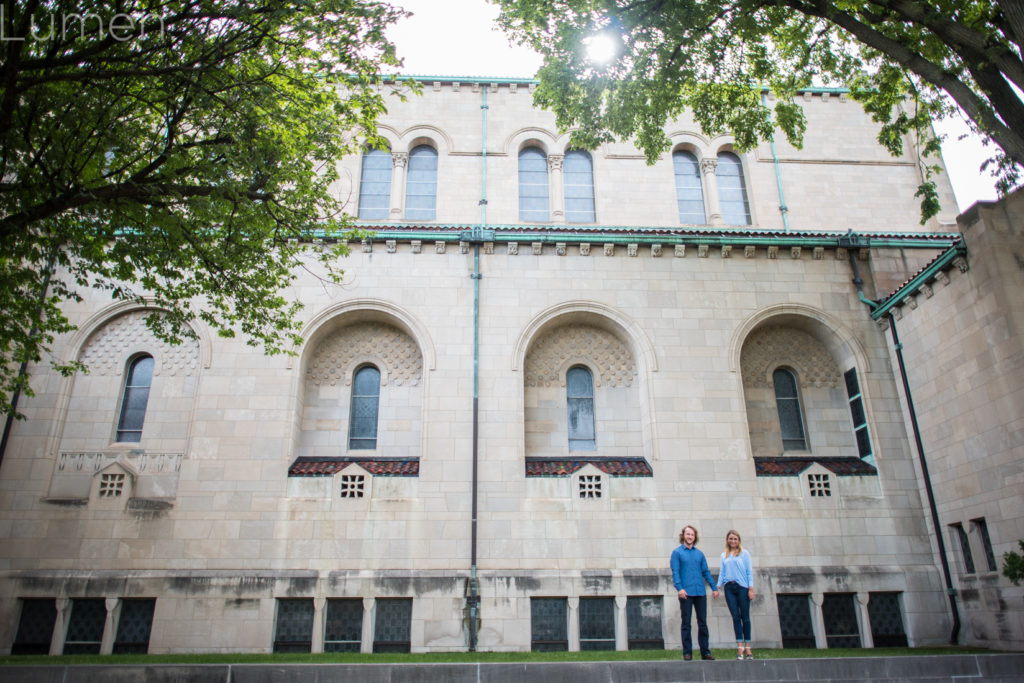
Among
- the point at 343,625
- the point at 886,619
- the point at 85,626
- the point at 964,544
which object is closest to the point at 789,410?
the point at 964,544

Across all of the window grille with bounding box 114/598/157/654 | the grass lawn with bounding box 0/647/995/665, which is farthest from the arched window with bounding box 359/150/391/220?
the grass lawn with bounding box 0/647/995/665

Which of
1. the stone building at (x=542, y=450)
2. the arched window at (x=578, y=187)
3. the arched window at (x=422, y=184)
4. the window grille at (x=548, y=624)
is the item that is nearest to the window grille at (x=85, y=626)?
the stone building at (x=542, y=450)

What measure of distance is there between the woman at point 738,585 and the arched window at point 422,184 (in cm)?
1249

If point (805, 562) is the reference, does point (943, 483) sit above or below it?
above

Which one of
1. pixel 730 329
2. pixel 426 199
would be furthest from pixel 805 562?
pixel 426 199

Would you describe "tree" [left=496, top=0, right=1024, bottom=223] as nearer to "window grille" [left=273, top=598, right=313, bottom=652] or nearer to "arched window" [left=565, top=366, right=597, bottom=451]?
"arched window" [left=565, top=366, right=597, bottom=451]

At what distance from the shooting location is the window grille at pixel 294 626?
45.3ft

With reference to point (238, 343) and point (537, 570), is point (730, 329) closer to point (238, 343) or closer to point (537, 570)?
point (537, 570)

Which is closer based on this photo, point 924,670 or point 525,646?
point 924,670

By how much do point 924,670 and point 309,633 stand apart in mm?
10690

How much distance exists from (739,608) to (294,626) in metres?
8.83

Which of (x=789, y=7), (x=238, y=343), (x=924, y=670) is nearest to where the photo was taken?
(x=924, y=670)

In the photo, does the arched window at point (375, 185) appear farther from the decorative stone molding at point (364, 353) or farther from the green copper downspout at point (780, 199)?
the green copper downspout at point (780, 199)

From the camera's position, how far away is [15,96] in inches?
352
